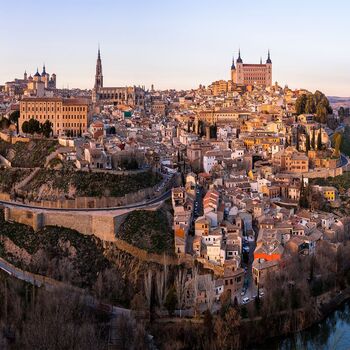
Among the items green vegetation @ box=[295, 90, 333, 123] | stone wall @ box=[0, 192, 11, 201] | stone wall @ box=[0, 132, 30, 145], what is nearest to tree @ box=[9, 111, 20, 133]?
stone wall @ box=[0, 132, 30, 145]

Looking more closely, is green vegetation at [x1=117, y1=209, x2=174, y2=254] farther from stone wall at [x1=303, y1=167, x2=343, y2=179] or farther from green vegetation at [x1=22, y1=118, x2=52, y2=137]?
green vegetation at [x1=22, y1=118, x2=52, y2=137]

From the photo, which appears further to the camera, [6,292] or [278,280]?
[278,280]

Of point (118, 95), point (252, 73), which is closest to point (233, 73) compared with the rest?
point (252, 73)

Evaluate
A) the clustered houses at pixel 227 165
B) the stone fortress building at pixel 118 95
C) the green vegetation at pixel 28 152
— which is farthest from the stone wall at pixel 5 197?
the stone fortress building at pixel 118 95

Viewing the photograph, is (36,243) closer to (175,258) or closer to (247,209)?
(175,258)

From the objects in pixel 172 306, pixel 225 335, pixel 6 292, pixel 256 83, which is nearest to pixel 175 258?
pixel 172 306

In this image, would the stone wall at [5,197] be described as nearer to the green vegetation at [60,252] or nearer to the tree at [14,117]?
the green vegetation at [60,252]
